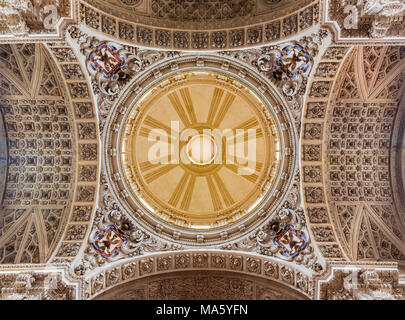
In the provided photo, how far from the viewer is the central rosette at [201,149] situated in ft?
63.0

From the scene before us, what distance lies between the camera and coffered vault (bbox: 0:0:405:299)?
15289 mm

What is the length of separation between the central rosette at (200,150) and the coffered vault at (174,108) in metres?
0.14

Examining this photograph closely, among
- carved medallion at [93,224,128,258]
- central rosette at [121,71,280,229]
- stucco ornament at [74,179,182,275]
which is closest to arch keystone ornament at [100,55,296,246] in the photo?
central rosette at [121,71,280,229]

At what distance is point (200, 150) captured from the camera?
1923cm

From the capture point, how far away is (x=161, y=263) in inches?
662

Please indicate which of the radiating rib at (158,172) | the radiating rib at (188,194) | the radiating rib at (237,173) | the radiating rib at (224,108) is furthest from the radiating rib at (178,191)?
Result: the radiating rib at (224,108)

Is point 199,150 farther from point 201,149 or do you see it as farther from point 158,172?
point 158,172

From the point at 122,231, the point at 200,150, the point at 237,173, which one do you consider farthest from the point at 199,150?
the point at 122,231

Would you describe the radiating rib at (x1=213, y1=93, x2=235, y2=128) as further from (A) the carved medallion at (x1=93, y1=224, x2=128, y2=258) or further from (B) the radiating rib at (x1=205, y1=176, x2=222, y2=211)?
(A) the carved medallion at (x1=93, y1=224, x2=128, y2=258)

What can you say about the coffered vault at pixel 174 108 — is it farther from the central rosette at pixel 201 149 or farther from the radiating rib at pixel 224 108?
the central rosette at pixel 201 149

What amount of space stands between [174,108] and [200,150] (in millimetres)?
3053

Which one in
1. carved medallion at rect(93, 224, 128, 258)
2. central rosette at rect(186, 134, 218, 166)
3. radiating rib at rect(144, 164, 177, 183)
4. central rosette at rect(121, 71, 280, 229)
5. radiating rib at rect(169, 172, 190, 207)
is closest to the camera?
carved medallion at rect(93, 224, 128, 258)
